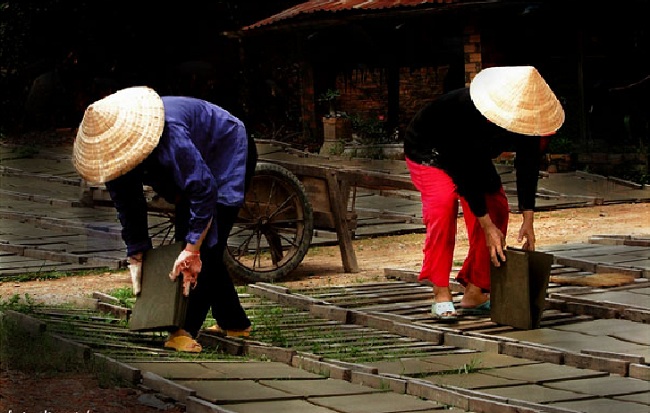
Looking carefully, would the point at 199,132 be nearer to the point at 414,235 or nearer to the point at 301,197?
the point at 301,197

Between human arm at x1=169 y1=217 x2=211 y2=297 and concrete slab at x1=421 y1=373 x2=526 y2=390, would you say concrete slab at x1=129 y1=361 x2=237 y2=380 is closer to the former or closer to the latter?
human arm at x1=169 y1=217 x2=211 y2=297

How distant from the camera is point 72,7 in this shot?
2477 cm

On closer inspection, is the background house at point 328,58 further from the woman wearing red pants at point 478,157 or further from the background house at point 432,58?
the woman wearing red pants at point 478,157

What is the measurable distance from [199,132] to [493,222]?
80.4 inches

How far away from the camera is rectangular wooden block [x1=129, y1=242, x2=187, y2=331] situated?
6.30 metres

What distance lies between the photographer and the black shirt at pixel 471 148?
7270 mm

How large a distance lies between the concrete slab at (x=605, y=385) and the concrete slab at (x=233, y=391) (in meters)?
1.30

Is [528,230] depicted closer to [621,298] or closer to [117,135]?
[621,298]

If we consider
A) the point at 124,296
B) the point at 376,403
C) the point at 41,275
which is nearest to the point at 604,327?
the point at 376,403

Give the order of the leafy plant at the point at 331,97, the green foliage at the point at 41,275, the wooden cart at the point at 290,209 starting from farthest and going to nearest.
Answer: the leafy plant at the point at 331,97 < the green foliage at the point at 41,275 < the wooden cart at the point at 290,209

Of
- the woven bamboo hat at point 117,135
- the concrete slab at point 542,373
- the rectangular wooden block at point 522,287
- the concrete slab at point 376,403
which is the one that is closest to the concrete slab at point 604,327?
the rectangular wooden block at point 522,287

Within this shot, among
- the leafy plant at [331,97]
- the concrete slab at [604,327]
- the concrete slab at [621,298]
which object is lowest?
the concrete slab at [604,327]

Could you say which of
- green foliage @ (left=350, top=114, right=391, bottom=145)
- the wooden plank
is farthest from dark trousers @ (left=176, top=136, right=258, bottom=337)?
green foliage @ (left=350, top=114, right=391, bottom=145)

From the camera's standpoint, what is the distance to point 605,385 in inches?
224
